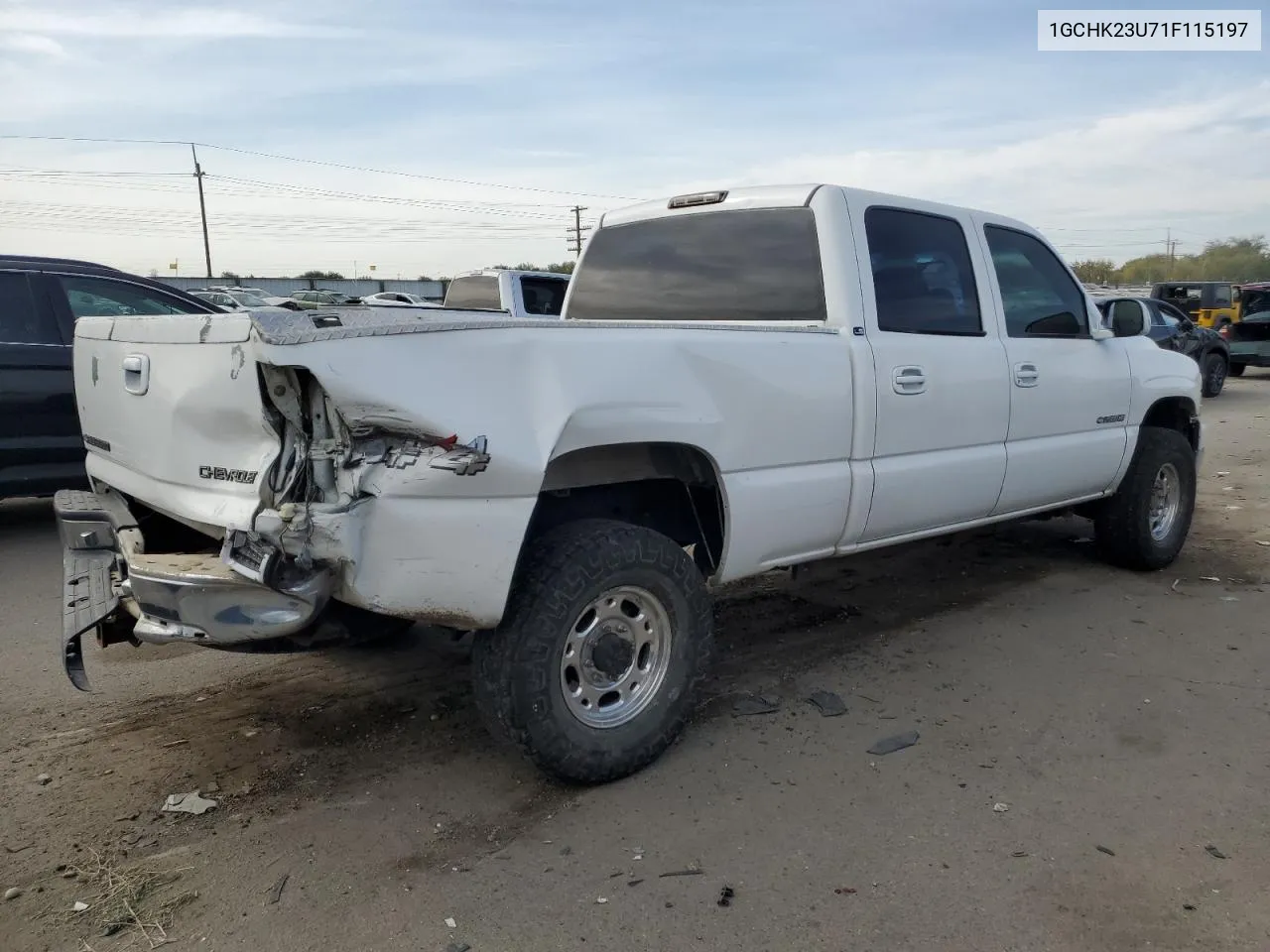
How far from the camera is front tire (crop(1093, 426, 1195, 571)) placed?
18.9ft

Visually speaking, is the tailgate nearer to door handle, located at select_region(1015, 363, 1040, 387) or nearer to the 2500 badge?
the 2500 badge

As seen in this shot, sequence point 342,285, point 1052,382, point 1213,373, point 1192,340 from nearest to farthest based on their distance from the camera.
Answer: point 1052,382, point 1192,340, point 1213,373, point 342,285

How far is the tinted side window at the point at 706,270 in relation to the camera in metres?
4.15

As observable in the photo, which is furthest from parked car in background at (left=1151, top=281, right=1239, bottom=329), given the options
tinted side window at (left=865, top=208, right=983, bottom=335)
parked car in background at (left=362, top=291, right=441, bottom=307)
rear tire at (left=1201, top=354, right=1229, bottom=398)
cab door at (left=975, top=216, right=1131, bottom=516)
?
tinted side window at (left=865, top=208, right=983, bottom=335)

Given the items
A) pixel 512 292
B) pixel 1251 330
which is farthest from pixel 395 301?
pixel 1251 330

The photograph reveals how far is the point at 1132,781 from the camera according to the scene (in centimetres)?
334

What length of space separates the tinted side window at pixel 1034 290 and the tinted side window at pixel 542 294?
6412 mm

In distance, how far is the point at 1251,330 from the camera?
1903cm

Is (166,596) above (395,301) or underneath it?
underneath

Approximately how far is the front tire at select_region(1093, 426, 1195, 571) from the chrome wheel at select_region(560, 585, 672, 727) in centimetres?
365

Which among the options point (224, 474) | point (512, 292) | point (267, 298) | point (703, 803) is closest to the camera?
point (224, 474)

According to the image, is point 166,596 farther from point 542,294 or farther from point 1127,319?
point 542,294

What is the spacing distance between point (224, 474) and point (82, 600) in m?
0.76

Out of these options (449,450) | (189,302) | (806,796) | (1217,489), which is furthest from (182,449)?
(1217,489)
